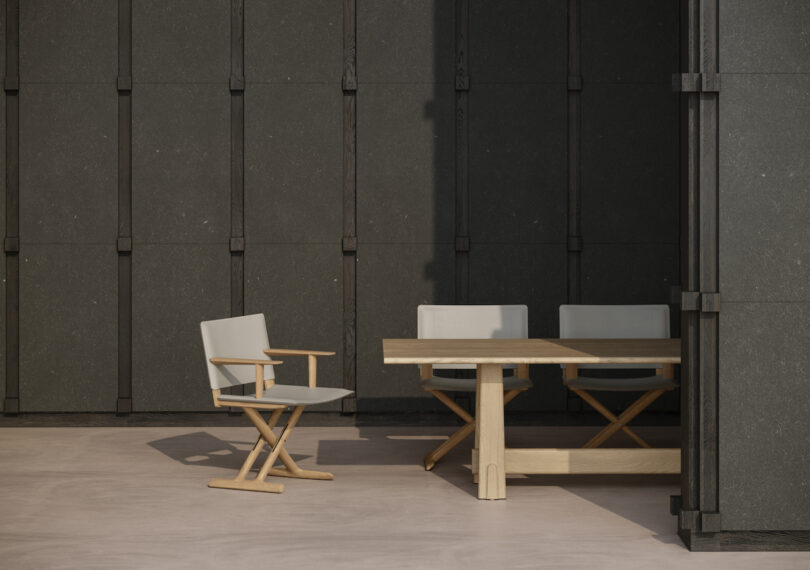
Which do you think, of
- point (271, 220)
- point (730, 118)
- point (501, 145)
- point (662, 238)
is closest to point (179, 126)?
point (271, 220)

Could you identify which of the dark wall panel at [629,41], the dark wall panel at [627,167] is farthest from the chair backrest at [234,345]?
the dark wall panel at [629,41]

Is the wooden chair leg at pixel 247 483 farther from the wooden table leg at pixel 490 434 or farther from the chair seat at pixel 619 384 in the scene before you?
the chair seat at pixel 619 384

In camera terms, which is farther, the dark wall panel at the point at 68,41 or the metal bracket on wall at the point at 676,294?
the dark wall panel at the point at 68,41

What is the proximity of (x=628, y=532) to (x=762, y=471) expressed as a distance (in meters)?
0.60

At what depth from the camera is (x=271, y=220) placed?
6.08 meters

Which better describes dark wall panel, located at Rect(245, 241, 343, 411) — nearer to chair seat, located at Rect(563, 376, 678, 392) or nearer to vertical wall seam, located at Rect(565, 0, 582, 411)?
vertical wall seam, located at Rect(565, 0, 582, 411)

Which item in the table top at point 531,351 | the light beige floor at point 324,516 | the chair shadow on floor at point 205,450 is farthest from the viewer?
the chair shadow on floor at point 205,450

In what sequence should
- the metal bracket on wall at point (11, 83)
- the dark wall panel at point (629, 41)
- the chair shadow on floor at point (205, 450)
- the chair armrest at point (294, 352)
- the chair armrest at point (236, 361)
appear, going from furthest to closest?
the dark wall panel at point (629, 41) < the metal bracket on wall at point (11, 83) < the chair shadow on floor at point (205, 450) < the chair armrest at point (294, 352) < the chair armrest at point (236, 361)

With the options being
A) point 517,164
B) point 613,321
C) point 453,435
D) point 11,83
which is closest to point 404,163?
point 517,164

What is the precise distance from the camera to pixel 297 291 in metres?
6.08

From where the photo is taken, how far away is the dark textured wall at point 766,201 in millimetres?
3404

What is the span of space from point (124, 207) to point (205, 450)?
185cm

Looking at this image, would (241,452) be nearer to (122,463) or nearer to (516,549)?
(122,463)

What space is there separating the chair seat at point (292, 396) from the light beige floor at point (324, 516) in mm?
436
